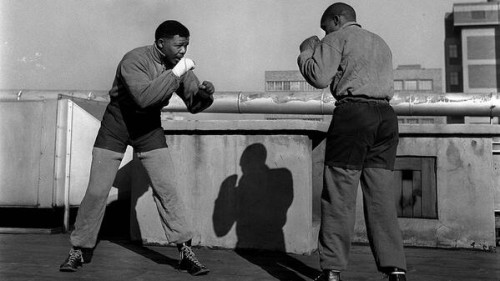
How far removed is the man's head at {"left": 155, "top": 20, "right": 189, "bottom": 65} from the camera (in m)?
3.16

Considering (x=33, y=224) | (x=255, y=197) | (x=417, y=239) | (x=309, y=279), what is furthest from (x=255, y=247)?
(x=33, y=224)

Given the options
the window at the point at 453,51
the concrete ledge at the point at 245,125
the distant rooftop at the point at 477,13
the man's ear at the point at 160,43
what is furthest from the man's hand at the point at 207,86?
the window at the point at 453,51

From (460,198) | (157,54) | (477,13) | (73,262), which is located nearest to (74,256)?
(73,262)

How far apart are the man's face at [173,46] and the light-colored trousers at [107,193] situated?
665mm

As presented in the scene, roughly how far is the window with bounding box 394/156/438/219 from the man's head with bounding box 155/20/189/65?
103 inches

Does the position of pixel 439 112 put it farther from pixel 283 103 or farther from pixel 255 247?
pixel 255 247

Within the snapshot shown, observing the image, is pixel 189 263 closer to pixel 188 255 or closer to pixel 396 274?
pixel 188 255

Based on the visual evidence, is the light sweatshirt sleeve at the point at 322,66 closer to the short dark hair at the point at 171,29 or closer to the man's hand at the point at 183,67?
the man's hand at the point at 183,67

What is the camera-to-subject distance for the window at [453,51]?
73.7 metres

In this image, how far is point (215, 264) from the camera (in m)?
3.39

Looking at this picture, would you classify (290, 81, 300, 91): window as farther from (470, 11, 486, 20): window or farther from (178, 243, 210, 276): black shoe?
(178, 243, 210, 276): black shoe

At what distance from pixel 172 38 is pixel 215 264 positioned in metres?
1.62

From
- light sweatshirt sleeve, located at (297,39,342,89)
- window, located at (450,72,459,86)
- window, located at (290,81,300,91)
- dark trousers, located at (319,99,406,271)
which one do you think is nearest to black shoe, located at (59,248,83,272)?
dark trousers, located at (319,99,406,271)

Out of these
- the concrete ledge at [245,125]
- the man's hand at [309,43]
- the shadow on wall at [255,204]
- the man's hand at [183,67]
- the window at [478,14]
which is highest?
the window at [478,14]
